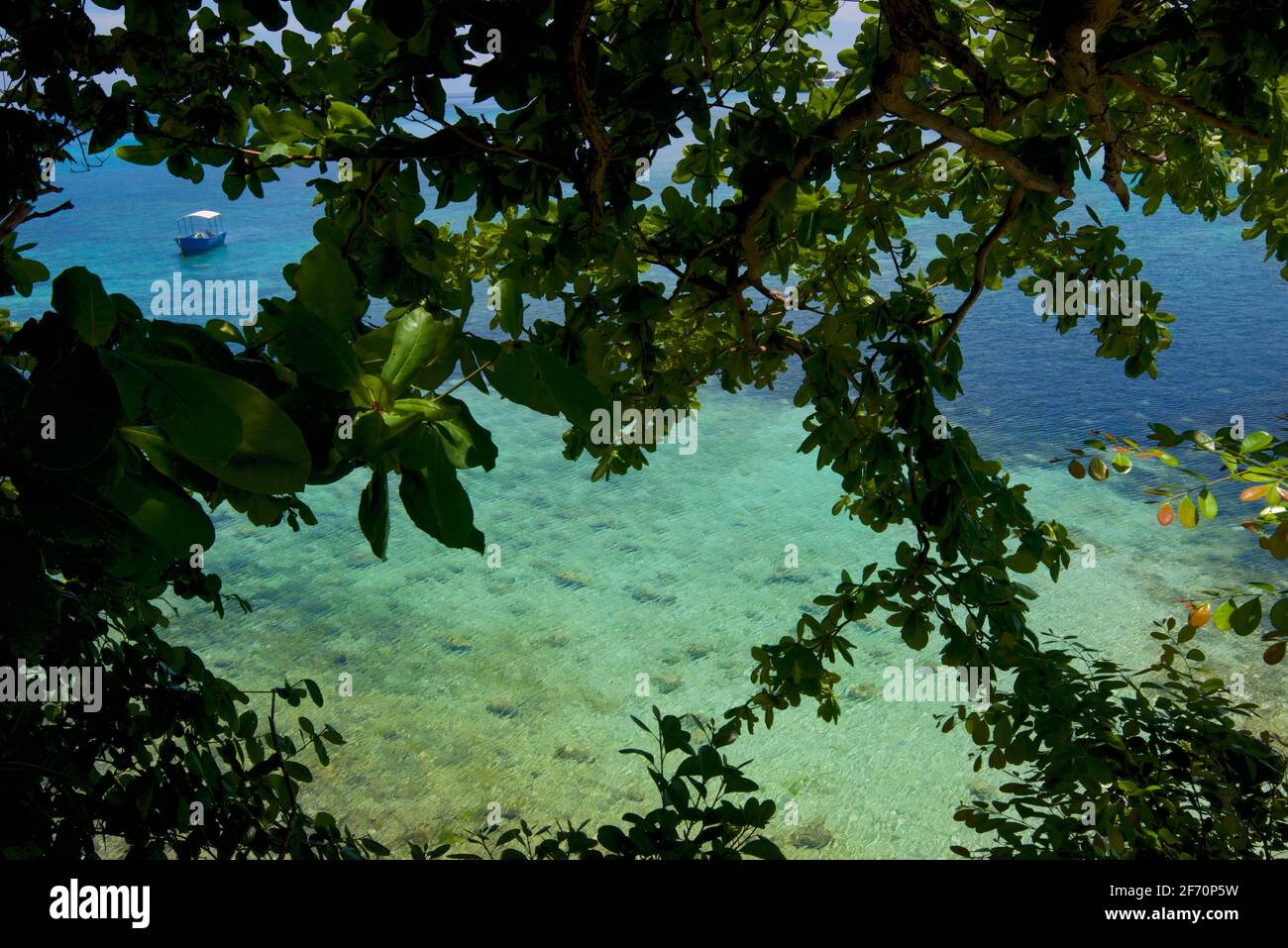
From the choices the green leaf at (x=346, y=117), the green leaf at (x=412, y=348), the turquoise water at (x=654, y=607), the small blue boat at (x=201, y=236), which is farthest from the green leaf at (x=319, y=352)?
the small blue boat at (x=201, y=236)

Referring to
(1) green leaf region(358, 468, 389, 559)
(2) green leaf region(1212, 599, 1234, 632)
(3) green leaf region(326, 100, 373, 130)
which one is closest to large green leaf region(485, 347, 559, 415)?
(1) green leaf region(358, 468, 389, 559)

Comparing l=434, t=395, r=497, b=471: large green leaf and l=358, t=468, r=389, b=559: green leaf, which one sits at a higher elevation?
l=434, t=395, r=497, b=471: large green leaf

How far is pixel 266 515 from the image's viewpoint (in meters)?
0.77

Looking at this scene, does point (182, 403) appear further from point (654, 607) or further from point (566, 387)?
point (654, 607)

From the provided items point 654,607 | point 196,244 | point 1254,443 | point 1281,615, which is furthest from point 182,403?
point 196,244

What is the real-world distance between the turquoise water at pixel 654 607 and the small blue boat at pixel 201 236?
9925 millimetres

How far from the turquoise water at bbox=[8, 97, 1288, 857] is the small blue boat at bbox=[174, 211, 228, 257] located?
32.6 ft

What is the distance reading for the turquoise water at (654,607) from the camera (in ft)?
16.4

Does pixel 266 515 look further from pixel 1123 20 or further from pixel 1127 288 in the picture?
pixel 1127 288

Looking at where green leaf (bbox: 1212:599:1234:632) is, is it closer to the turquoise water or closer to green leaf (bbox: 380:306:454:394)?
green leaf (bbox: 380:306:454:394)

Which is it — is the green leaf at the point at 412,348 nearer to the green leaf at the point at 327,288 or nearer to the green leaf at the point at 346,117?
the green leaf at the point at 327,288

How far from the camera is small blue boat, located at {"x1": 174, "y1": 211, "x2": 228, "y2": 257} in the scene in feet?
56.9

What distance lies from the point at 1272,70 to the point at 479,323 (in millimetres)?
9164

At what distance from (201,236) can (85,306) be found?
1874cm
